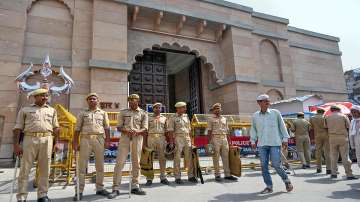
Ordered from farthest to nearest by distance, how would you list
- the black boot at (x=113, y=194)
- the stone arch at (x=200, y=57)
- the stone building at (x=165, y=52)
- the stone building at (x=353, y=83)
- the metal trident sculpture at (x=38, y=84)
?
the stone building at (x=353, y=83) → the stone arch at (x=200, y=57) → the stone building at (x=165, y=52) → the metal trident sculpture at (x=38, y=84) → the black boot at (x=113, y=194)

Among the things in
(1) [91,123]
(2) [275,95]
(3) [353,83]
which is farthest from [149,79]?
(3) [353,83]

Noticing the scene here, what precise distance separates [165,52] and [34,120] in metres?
10.2

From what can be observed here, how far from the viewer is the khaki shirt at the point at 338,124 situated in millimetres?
5965

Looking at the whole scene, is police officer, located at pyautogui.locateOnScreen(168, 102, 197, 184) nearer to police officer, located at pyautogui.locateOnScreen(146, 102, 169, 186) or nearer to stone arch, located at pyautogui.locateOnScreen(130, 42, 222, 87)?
police officer, located at pyautogui.locateOnScreen(146, 102, 169, 186)

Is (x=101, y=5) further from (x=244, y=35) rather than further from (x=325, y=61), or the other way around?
(x=325, y=61)

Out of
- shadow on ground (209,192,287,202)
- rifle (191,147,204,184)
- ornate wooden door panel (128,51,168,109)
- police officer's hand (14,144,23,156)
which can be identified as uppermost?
ornate wooden door panel (128,51,168,109)

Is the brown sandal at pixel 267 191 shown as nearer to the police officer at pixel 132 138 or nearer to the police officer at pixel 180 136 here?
the police officer at pixel 180 136

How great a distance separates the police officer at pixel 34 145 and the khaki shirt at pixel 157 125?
87.0 inches

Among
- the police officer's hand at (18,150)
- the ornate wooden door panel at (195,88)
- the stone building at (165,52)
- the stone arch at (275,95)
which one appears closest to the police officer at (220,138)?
the police officer's hand at (18,150)

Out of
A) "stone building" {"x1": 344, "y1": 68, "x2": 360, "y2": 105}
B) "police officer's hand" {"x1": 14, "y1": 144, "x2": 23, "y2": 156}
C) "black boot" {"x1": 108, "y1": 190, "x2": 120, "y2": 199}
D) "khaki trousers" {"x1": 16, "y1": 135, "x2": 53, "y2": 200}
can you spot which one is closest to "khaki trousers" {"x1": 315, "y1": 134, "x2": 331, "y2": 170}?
"black boot" {"x1": 108, "y1": 190, "x2": 120, "y2": 199}

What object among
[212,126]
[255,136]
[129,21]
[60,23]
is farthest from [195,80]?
[255,136]

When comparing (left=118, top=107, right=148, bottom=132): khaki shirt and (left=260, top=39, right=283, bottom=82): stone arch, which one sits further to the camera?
(left=260, top=39, right=283, bottom=82): stone arch

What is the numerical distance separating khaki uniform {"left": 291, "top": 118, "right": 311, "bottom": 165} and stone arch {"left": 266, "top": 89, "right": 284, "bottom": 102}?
6.68 meters

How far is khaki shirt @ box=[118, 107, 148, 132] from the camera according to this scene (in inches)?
196
